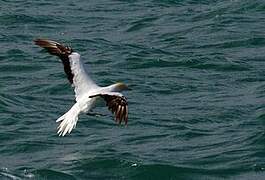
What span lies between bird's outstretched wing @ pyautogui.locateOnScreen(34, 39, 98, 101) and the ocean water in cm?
124

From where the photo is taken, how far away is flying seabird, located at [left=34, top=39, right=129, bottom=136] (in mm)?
17859

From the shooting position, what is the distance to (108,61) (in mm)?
26828

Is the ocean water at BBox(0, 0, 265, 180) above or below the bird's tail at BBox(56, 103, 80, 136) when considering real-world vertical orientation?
below

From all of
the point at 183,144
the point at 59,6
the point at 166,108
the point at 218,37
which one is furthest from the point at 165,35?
the point at 183,144

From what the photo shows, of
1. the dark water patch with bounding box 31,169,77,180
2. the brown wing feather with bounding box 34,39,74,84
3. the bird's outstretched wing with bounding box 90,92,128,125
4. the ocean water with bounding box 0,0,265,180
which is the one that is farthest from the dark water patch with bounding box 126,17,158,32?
the bird's outstretched wing with bounding box 90,92,128,125

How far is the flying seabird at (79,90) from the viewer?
17859mm

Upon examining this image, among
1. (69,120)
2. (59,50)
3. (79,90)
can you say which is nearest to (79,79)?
(79,90)

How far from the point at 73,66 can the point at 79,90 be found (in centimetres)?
43

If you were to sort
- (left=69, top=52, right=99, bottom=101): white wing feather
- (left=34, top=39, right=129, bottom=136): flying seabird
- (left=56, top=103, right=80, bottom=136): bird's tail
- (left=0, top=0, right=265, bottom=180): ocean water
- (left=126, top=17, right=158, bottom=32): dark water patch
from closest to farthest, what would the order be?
(left=34, top=39, right=129, bottom=136): flying seabird < (left=56, top=103, right=80, bottom=136): bird's tail < (left=69, top=52, right=99, bottom=101): white wing feather < (left=0, top=0, right=265, bottom=180): ocean water < (left=126, top=17, right=158, bottom=32): dark water patch

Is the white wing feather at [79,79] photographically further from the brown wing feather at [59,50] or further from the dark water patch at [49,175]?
the dark water patch at [49,175]

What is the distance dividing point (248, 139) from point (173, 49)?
7.54 metres

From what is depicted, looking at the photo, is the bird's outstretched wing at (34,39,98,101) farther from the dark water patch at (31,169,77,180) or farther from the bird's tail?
the dark water patch at (31,169,77,180)

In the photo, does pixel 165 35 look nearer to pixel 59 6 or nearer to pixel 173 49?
pixel 173 49

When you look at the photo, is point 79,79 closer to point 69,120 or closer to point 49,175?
point 69,120
